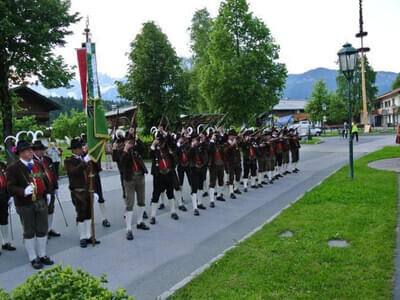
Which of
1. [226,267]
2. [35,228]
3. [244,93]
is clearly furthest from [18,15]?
[226,267]

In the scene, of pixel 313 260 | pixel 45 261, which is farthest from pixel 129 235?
pixel 313 260

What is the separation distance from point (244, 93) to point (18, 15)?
13.5 m

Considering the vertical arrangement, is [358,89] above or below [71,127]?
above

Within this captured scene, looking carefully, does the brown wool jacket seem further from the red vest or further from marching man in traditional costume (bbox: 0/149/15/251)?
marching man in traditional costume (bbox: 0/149/15/251)

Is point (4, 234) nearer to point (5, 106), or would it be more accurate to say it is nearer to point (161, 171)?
point (161, 171)

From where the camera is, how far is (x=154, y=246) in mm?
6957

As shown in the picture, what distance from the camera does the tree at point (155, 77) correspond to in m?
25.1

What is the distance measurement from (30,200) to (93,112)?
7.10ft

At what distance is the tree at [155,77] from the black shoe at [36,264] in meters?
19.1

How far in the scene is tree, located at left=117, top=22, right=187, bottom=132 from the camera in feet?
82.3

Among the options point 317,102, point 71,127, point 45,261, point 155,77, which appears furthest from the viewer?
point 317,102

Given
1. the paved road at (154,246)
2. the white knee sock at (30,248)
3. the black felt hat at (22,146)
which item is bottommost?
the paved road at (154,246)

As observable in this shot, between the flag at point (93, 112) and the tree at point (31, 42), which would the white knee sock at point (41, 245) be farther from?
the tree at point (31, 42)

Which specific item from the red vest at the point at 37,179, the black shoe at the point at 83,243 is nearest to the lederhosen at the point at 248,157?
the black shoe at the point at 83,243
